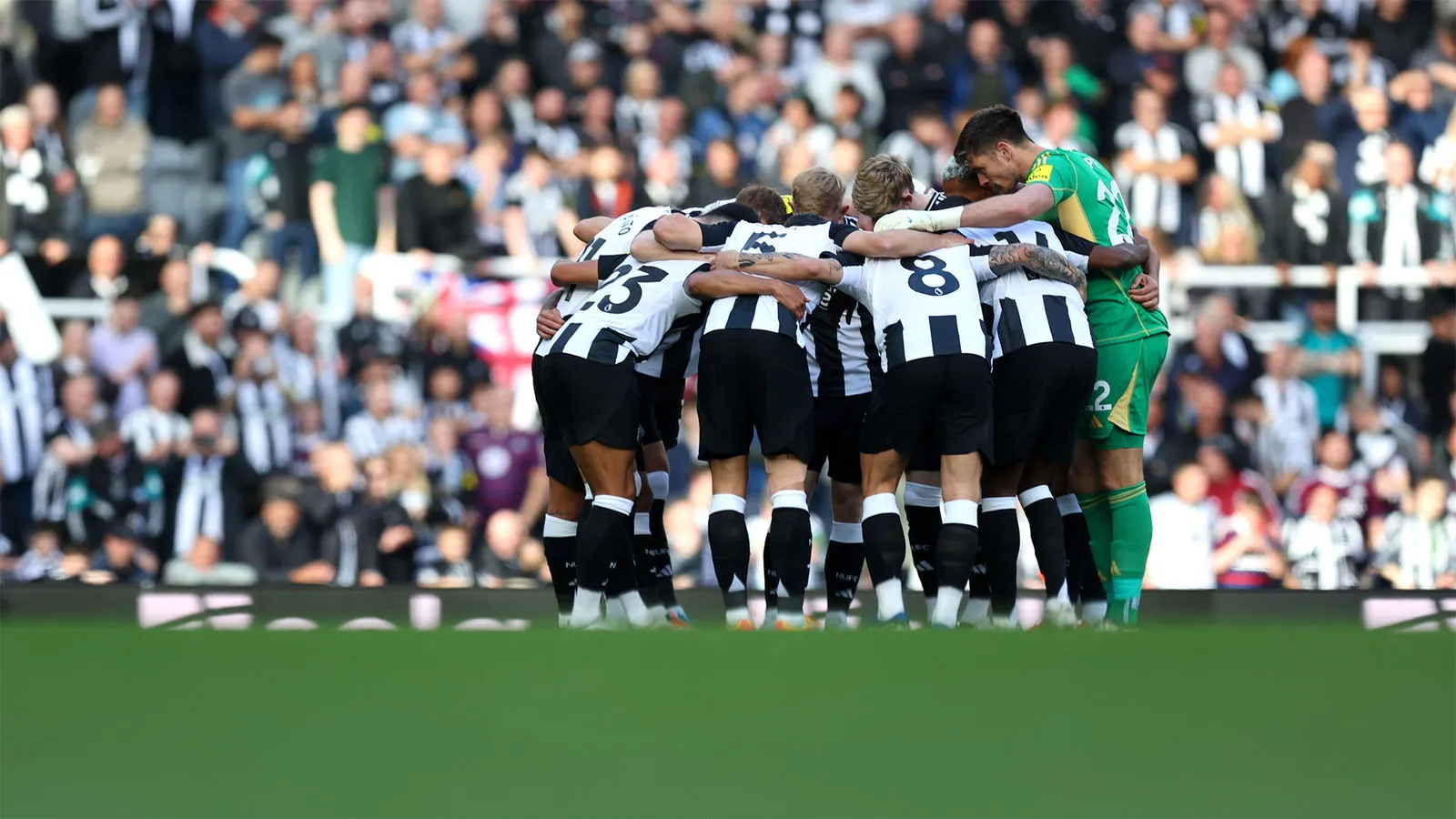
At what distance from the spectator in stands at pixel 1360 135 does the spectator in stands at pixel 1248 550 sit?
2.92 metres

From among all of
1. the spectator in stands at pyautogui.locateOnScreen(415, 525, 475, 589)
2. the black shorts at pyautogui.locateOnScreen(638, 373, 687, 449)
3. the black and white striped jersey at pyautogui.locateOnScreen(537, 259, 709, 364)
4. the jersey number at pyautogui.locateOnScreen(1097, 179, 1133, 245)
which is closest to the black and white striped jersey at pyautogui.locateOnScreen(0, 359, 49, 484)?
the spectator in stands at pyautogui.locateOnScreen(415, 525, 475, 589)

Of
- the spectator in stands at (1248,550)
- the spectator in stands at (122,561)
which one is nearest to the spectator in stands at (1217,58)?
the spectator in stands at (1248,550)

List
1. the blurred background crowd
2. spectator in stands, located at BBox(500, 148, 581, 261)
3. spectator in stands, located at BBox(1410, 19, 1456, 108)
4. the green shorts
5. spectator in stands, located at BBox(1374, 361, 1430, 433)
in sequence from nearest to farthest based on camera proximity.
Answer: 1. the green shorts
2. the blurred background crowd
3. spectator in stands, located at BBox(1374, 361, 1430, 433)
4. spectator in stands, located at BBox(500, 148, 581, 261)
5. spectator in stands, located at BBox(1410, 19, 1456, 108)

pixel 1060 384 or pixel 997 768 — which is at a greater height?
pixel 1060 384

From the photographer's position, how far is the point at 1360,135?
43.1ft

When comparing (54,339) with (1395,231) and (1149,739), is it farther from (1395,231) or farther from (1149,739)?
(1149,739)

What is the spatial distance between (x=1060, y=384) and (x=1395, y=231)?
680 cm

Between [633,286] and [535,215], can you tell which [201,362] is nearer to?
[535,215]

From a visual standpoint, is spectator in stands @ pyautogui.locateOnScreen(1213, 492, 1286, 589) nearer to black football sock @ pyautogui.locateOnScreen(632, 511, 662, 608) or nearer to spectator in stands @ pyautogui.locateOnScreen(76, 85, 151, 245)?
black football sock @ pyautogui.locateOnScreen(632, 511, 662, 608)

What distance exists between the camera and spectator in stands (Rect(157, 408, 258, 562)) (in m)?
11.6

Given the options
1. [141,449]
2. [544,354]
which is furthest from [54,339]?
[544,354]

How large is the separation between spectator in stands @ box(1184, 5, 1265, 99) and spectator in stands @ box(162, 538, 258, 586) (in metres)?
7.72

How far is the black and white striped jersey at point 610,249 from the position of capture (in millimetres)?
7648

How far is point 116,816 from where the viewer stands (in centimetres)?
348
